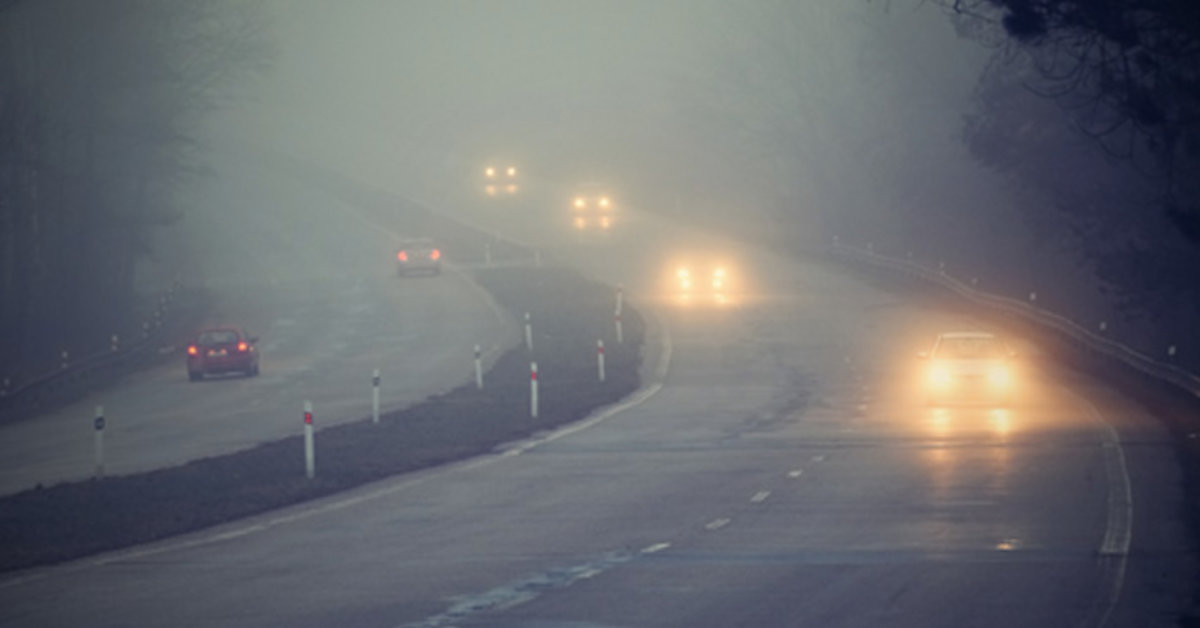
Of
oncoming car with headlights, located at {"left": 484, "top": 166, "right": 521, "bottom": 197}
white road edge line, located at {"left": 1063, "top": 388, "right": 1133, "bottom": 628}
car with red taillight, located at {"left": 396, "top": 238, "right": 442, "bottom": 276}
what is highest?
oncoming car with headlights, located at {"left": 484, "top": 166, "right": 521, "bottom": 197}

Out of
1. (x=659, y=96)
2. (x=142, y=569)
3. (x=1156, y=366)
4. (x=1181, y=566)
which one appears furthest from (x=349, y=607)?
(x=659, y=96)

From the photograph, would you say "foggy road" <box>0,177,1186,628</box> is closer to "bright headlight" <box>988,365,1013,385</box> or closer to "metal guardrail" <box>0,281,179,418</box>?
"bright headlight" <box>988,365,1013,385</box>

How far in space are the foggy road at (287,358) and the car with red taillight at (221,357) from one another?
0.46 metres

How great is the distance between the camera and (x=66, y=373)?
50.4 m

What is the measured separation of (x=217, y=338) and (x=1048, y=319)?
76.3 ft

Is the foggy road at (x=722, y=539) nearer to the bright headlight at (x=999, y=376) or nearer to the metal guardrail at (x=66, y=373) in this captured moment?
the bright headlight at (x=999, y=376)

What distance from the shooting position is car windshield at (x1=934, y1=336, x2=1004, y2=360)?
34.9 m

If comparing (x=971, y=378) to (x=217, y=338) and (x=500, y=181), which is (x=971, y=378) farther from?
(x=500, y=181)

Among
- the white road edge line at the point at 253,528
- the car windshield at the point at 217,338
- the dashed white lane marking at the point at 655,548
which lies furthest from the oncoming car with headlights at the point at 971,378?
the car windshield at the point at 217,338

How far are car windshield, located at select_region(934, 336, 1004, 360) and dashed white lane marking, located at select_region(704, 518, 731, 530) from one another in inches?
673

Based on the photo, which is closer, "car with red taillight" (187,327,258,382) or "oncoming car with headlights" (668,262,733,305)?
"car with red taillight" (187,327,258,382)

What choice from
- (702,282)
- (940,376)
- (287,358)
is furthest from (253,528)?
(702,282)

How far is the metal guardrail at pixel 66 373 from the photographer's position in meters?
45.3

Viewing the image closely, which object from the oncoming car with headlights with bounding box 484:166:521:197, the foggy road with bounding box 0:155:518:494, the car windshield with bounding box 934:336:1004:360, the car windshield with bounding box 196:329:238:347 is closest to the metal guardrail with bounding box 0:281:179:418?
the foggy road with bounding box 0:155:518:494
